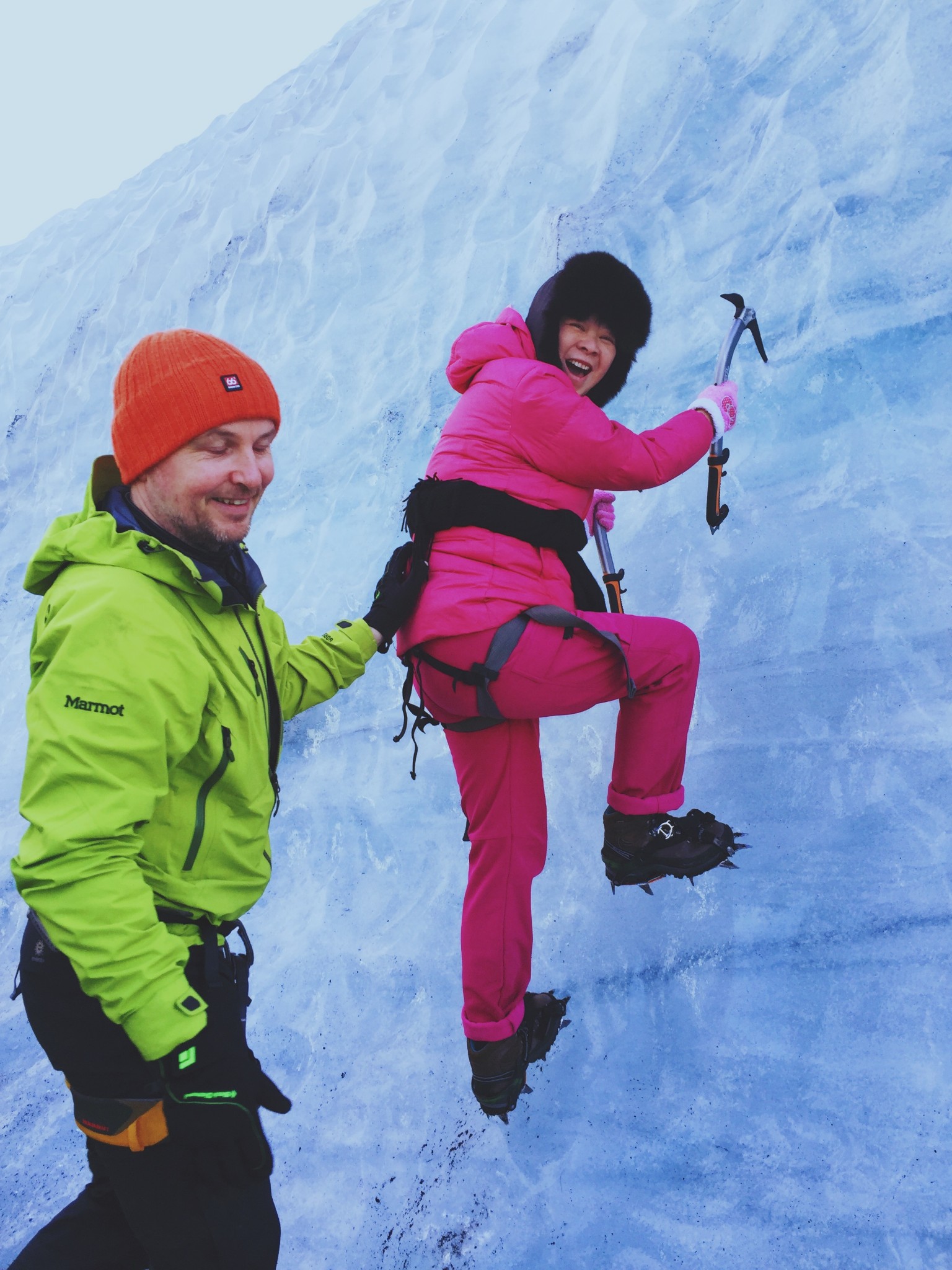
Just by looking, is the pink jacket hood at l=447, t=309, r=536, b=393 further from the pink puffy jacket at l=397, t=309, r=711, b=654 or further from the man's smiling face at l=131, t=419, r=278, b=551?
the man's smiling face at l=131, t=419, r=278, b=551

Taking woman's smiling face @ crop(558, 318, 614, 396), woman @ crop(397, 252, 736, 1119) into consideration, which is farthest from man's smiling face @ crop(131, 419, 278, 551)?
woman's smiling face @ crop(558, 318, 614, 396)

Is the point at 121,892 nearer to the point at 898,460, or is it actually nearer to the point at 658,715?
the point at 658,715

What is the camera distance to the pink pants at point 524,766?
6.49ft

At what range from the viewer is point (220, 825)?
157cm

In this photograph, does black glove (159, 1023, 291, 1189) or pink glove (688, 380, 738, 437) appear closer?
black glove (159, 1023, 291, 1189)

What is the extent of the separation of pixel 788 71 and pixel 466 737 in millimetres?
2690

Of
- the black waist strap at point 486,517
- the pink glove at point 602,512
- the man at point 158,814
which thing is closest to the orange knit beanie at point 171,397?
the man at point 158,814

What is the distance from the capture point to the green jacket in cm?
133

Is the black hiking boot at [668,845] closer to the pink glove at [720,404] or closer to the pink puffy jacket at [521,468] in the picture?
the pink puffy jacket at [521,468]

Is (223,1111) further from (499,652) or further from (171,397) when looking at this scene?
(171,397)

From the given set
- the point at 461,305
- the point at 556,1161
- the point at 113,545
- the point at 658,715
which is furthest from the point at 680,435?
the point at 461,305

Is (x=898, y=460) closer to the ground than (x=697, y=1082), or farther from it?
farther from it

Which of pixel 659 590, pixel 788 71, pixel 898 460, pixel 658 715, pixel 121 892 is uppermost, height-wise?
pixel 788 71

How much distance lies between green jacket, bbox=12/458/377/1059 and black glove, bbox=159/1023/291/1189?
0.09m
